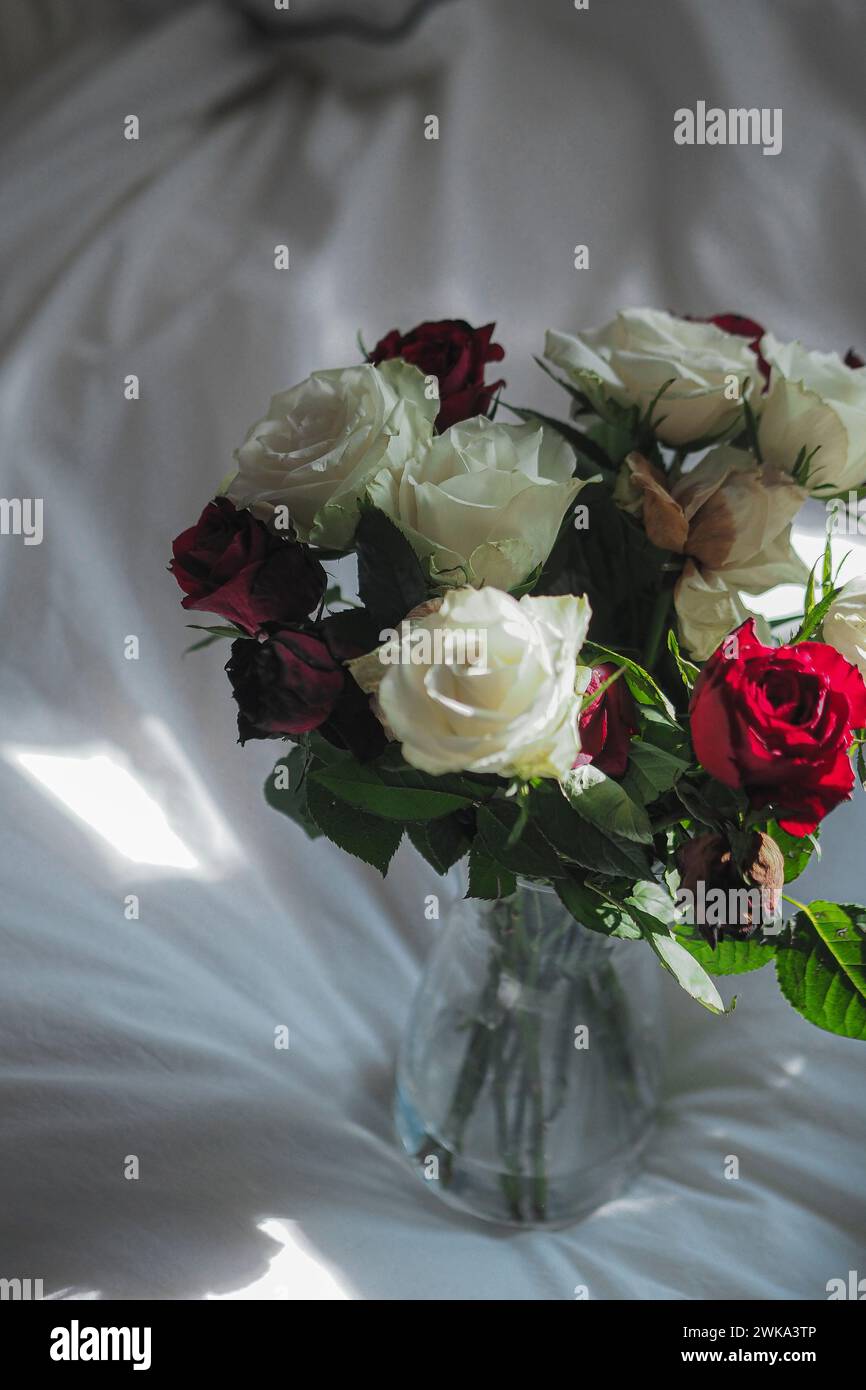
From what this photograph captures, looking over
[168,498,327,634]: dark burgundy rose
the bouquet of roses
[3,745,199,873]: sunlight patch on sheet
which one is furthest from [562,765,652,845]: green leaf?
[3,745,199,873]: sunlight patch on sheet

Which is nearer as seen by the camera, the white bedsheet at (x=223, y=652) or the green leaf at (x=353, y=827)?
the green leaf at (x=353, y=827)

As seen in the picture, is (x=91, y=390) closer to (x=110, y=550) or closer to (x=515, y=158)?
(x=110, y=550)

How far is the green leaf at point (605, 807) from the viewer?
1.18 ft

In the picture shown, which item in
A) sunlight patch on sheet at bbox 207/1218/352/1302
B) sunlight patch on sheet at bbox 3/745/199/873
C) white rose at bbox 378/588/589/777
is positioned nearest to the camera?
white rose at bbox 378/588/589/777

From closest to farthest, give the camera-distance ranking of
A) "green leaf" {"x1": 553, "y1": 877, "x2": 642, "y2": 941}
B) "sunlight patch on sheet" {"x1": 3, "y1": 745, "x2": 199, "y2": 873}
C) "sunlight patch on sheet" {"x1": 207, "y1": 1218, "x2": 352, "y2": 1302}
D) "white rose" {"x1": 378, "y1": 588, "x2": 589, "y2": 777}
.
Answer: "white rose" {"x1": 378, "y1": 588, "x2": 589, "y2": 777}, "green leaf" {"x1": 553, "y1": 877, "x2": 642, "y2": 941}, "sunlight patch on sheet" {"x1": 207, "y1": 1218, "x2": 352, "y2": 1302}, "sunlight patch on sheet" {"x1": 3, "y1": 745, "x2": 199, "y2": 873}

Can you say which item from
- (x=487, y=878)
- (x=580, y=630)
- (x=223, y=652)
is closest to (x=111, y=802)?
(x=223, y=652)

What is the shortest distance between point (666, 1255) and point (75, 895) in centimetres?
38

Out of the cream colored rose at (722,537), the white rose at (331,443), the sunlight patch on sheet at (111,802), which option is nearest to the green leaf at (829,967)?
the cream colored rose at (722,537)

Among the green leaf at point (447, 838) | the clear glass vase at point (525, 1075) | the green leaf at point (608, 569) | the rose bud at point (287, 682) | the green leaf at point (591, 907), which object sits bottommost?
the clear glass vase at point (525, 1075)

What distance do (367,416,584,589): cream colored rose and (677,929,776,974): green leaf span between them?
0.50 feet

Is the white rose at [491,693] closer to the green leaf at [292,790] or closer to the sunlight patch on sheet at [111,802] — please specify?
the green leaf at [292,790]

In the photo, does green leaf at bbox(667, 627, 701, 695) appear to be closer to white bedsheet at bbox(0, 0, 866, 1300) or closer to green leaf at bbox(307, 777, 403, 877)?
green leaf at bbox(307, 777, 403, 877)

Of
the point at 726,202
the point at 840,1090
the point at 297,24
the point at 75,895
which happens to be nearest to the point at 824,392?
the point at 840,1090

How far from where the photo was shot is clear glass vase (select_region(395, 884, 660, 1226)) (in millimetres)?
565
